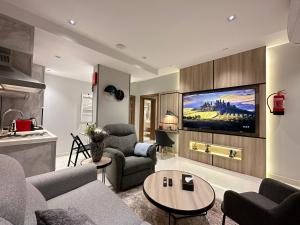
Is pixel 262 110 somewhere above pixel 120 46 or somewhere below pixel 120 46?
below

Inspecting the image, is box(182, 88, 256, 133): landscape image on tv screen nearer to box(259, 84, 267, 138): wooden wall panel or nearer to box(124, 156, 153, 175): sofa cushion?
box(259, 84, 267, 138): wooden wall panel

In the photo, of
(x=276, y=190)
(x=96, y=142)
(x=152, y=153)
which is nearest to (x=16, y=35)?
(x=96, y=142)

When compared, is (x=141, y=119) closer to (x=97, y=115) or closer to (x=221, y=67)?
(x=97, y=115)

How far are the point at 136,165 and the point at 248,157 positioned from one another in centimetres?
245

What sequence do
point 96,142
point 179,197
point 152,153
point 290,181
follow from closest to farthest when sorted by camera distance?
point 179,197
point 96,142
point 290,181
point 152,153

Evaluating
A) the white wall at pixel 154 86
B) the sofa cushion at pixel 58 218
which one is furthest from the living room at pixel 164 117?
the white wall at pixel 154 86

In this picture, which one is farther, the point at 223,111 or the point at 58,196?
the point at 223,111

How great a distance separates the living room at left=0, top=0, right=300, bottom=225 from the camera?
4.46 ft

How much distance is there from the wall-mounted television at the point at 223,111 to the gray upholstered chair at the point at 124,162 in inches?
70.8

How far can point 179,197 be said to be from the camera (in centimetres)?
153

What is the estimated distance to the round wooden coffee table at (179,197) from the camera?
1344 mm

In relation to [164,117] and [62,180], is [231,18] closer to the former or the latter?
[62,180]

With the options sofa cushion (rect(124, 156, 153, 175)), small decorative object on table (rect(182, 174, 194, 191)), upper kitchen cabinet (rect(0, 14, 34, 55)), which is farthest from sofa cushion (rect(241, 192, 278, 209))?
upper kitchen cabinet (rect(0, 14, 34, 55))

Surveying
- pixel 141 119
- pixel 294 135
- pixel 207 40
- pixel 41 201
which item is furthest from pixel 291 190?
pixel 141 119
